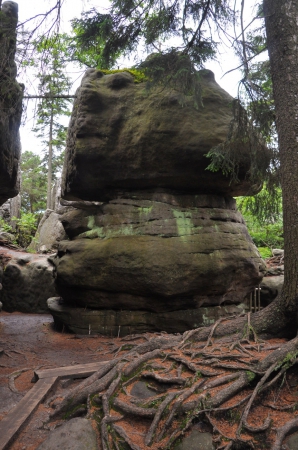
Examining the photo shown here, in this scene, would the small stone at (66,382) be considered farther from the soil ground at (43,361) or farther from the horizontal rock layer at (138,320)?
the horizontal rock layer at (138,320)

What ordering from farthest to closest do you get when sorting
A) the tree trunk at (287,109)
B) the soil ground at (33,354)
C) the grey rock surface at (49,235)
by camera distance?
the grey rock surface at (49,235)
the tree trunk at (287,109)
the soil ground at (33,354)

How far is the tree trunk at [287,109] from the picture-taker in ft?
15.5

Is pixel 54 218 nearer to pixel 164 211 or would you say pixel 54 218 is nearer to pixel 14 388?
pixel 164 211

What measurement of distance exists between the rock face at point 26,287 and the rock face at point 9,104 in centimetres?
480

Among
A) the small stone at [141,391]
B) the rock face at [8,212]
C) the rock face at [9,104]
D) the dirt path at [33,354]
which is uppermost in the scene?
the rock face at [9,104]

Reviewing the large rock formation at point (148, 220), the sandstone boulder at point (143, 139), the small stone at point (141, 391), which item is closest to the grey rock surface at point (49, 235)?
the large rock formation at point (148, 220)

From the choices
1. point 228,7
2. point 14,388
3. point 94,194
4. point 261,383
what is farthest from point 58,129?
point 261,383

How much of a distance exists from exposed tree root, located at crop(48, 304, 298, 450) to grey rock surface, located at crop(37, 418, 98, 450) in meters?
0.14

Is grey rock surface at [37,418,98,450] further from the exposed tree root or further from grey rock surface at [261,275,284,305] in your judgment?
grey rock surface at [261,275,284,305]

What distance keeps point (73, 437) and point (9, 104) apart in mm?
6035

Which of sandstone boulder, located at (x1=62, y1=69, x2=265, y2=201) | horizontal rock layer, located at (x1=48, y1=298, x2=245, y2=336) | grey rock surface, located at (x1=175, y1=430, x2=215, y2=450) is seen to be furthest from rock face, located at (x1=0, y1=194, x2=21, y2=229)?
grey rock surface, located at (x1=175, y1=430, x2=215, y2=450)

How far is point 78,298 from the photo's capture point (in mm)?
9477

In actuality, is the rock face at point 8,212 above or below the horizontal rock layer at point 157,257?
above

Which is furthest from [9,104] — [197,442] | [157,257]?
[197,442]
